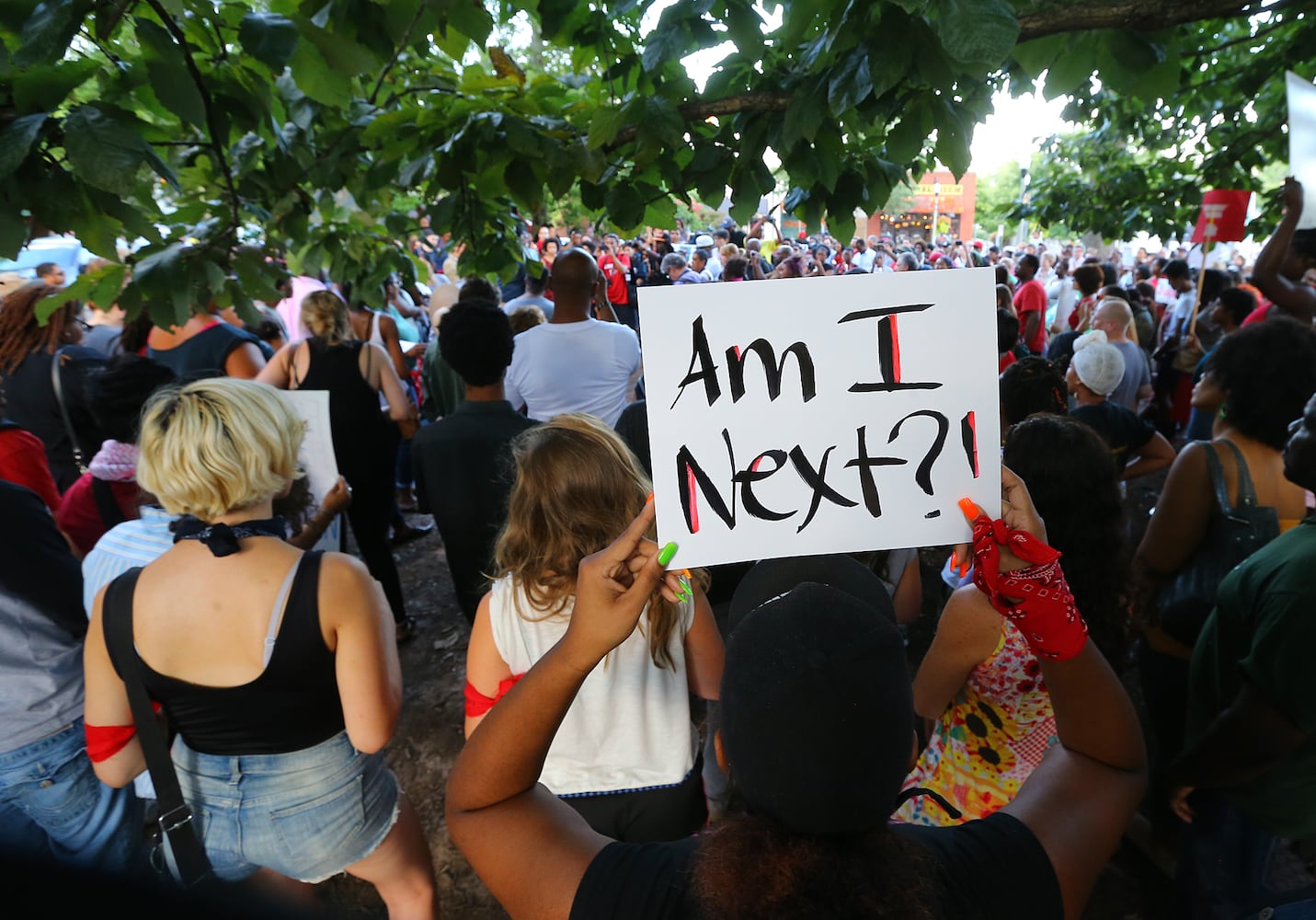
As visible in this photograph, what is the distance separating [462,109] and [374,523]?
2.59 m

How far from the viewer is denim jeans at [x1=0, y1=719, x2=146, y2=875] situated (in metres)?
1.93

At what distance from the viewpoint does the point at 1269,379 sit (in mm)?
2094

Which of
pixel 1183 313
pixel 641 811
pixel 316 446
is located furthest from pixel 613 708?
pixel 1183 313

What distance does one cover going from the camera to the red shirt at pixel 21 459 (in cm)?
229

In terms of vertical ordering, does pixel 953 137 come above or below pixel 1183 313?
above

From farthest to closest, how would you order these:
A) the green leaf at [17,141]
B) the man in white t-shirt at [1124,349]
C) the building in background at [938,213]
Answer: the building in background at [938,213] → the man in white t-shirt at [1124,349] → the green leaf at [17,141]

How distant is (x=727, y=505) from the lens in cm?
107

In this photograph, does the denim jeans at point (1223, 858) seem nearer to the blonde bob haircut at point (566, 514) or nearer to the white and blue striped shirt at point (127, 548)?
the blonde bob haircut at point (566, 514)

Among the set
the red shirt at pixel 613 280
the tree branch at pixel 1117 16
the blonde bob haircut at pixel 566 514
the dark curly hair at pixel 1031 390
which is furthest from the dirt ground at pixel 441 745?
the red shirt at pixel 613 280

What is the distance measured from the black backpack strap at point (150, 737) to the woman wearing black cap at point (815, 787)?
3.64ft

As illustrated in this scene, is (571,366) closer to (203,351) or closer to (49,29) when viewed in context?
(203,351)

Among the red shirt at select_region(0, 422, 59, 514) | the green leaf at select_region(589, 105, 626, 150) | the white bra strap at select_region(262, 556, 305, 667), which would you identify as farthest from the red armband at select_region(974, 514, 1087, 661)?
the red shirt at select_region(0, 422, 59, 514)

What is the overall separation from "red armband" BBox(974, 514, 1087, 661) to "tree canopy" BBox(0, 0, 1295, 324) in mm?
808

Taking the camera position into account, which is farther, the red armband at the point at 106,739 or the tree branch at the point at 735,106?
the tree branch at the point at 735,106
